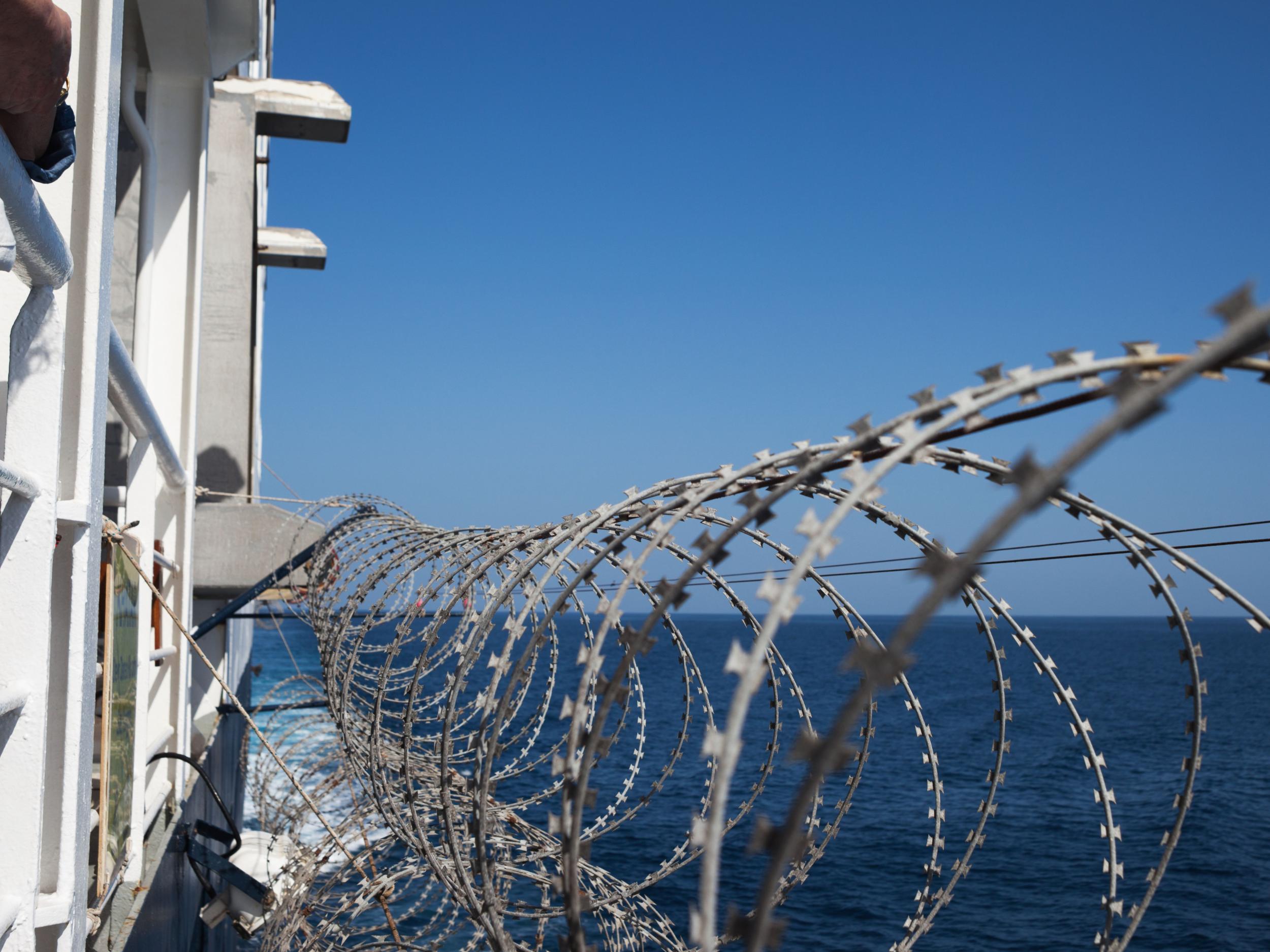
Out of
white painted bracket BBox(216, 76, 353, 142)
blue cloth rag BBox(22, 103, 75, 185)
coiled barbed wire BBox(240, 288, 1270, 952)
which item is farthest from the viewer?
white painted bracket BBox(216, 76, 353, 142)

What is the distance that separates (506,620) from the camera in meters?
2.80

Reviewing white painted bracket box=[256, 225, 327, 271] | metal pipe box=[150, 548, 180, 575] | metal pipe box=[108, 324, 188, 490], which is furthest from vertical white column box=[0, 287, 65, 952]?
white painted bracket box=[256, 225, 327, 271]

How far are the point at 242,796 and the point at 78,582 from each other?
34.9ft

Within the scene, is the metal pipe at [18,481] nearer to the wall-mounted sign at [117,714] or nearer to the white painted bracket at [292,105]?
the wall-mounted sign at [117,714]

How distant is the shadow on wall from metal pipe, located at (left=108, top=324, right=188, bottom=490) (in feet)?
15.4

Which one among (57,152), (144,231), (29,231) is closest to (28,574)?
(29,231)

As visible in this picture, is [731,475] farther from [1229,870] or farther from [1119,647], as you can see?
[1119,647]

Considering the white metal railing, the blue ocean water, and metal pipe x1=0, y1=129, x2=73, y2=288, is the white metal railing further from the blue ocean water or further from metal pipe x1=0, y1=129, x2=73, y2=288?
the blue ocean water

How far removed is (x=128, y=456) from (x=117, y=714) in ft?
8.45

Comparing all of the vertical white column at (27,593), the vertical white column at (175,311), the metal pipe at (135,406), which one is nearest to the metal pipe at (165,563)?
the vertical white column at (175,311)

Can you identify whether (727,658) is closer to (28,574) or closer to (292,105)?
(28,574)

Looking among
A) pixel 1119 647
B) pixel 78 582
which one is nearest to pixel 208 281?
pixel 78 582

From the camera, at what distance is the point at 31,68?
1.80 metres

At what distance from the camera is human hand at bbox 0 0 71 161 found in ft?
5.56
